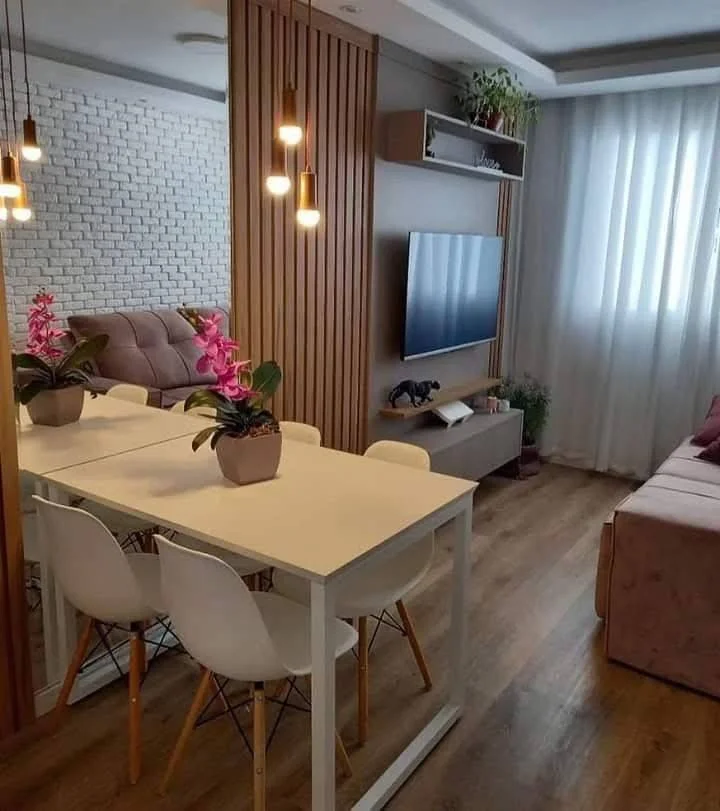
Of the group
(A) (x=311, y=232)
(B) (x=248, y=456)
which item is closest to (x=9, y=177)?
(B) (x=248, y=456)

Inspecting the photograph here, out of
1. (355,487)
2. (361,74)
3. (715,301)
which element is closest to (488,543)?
(355,487)

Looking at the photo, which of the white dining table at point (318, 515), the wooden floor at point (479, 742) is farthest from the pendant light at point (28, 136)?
the wooden floor at point (479, 742)

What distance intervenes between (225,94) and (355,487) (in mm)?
1753

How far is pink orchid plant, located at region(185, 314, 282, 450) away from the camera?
2105mm

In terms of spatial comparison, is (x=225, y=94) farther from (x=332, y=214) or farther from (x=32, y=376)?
(x=32, y=376)

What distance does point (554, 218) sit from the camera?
5156 mm

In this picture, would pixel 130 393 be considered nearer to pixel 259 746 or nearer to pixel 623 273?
pixel 259 746

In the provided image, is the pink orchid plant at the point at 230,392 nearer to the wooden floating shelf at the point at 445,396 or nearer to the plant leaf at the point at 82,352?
the plant leaf at the point at 82,352

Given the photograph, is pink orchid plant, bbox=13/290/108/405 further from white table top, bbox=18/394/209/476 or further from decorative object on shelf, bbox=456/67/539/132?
decorative object on shelf, bbox=456/67/539/132

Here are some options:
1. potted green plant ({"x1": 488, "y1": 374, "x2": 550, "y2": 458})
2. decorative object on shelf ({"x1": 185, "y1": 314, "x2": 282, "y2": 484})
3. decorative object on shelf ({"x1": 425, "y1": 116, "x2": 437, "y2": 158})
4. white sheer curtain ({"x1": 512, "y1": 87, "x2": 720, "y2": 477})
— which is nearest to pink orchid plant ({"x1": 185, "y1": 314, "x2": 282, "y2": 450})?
decorative object on shelf ({"x1": 185, "y1": 314, "x2": 282, "y2": 484})

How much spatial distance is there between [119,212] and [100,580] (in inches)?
55.6

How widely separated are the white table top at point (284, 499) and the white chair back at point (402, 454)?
14 cm

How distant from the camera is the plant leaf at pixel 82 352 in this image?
2641 millimetres

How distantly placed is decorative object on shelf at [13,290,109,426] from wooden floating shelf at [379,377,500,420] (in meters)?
1.80
